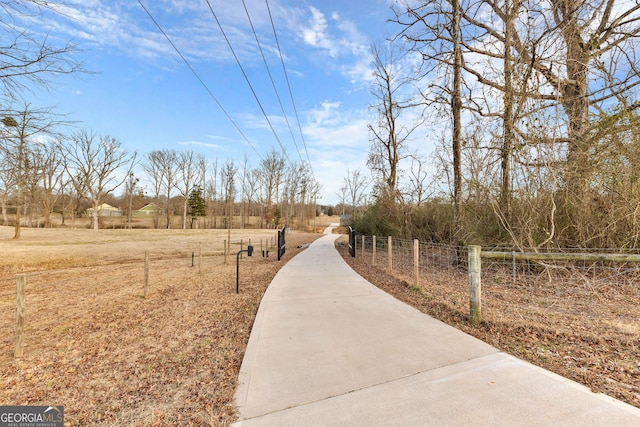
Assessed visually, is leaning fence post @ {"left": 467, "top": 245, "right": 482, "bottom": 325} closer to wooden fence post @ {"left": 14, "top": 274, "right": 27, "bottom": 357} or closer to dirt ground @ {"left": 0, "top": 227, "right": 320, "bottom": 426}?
dirt ground @ {"left": 0, "top": 227, "right": 320, "bottom": 426}

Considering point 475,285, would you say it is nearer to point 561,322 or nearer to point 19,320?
point 561,322

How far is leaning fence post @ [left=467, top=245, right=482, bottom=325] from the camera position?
12.2ft

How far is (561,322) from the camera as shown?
143 inches

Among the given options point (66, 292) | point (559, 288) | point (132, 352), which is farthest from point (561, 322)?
point (66, 292)

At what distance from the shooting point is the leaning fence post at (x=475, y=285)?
3.72 meters

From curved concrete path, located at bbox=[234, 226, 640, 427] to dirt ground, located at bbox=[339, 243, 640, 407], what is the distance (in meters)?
0.30

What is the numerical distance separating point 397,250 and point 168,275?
808 cm

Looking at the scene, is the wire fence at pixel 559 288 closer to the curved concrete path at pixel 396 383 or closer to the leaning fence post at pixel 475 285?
the leaning fence post at pixel 475 285

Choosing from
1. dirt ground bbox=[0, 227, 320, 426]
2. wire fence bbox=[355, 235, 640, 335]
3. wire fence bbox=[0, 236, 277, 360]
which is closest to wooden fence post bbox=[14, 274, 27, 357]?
wire fence bbox=[0, 236, 277, 360]

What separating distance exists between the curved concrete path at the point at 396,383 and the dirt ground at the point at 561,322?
0.99 ft

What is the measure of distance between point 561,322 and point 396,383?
2.92m

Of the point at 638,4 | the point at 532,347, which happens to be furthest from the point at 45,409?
the point at 638,4

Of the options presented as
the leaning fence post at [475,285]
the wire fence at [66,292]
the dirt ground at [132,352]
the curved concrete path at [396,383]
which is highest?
the leaning fence post at [475,285]

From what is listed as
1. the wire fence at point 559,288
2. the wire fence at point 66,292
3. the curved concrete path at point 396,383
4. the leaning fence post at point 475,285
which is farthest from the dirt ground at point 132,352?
the wire fence at point 559,288
